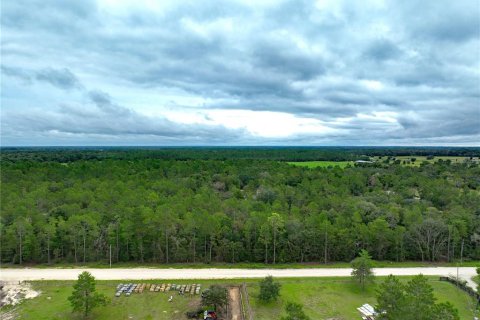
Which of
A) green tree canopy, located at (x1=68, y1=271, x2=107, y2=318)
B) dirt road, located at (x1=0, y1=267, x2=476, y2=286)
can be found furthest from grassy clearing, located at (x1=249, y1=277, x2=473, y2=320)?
green tree canopy, located at (x1=68, y1=271, x2=107, y2=318)

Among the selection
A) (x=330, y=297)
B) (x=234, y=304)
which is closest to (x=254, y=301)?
(x=234, y=304)

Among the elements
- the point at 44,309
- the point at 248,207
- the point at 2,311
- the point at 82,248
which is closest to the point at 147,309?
the point at 44,309

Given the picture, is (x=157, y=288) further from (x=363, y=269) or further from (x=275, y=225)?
(x=363, y=269)

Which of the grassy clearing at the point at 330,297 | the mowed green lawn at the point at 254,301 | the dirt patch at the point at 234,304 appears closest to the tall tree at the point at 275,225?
the mowed green lawn at the point at 254,301

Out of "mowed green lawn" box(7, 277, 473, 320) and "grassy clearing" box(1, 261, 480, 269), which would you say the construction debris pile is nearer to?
"mowed green lawn" box(7, 277, 473, 320)

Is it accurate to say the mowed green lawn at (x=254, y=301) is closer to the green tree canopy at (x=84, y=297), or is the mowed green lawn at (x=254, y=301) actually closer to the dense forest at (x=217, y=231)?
the green tree canopy at (x=84, y=297)
